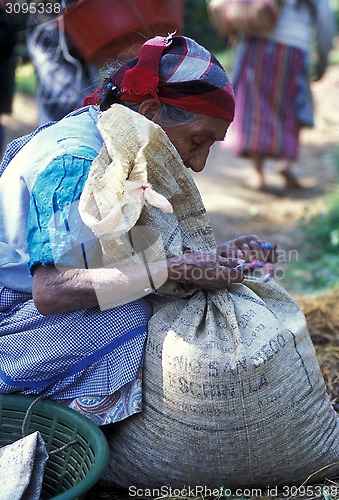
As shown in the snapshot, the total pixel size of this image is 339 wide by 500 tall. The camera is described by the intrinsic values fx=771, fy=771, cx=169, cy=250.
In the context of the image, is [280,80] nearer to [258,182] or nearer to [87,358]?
[258,182]

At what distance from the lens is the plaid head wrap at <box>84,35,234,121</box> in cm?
230

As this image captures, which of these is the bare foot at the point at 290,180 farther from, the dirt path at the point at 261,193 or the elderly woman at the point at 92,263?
the elderly woman at the point at 92,263

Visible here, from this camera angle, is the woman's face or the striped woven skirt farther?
the striped woven skirt

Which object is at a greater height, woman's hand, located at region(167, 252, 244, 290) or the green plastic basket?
woman's hand, located at region(167, 252, 244, 290)

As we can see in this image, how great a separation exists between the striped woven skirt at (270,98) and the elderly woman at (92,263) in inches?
171

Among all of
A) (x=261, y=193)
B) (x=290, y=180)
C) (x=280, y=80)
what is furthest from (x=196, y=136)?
(x=290, y=180)

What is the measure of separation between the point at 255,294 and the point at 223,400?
41cm

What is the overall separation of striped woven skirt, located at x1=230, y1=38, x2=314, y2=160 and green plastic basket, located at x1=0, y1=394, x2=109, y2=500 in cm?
479

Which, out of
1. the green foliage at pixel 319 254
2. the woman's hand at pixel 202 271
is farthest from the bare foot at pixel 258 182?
the woman's hand at pixel 202 271

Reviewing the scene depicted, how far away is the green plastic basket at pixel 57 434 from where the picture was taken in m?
2.14

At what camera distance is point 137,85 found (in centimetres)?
230

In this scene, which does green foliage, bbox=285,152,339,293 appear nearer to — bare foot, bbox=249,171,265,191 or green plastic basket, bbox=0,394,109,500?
bare foot, bbox=249,171,265,191

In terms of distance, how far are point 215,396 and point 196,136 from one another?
79 cm

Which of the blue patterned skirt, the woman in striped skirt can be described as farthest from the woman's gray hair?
the woman in striped skirt
